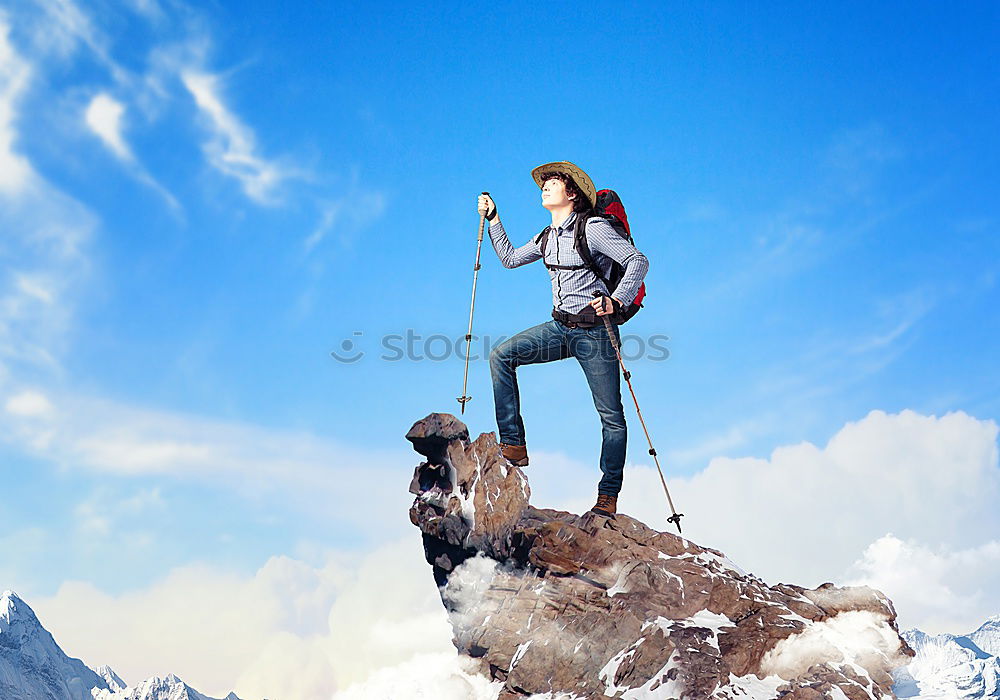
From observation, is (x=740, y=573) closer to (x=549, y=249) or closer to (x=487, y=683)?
(x=487, y=683)

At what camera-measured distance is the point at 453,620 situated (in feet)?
29.7

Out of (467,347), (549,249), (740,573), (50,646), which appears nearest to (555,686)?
(740,573)

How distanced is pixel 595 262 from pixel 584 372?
1271 millimetres

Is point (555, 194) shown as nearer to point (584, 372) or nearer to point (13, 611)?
point (584, 372)

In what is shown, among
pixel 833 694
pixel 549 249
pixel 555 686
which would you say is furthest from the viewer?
pixel 549 249

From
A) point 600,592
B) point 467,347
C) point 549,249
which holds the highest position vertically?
point 549,249

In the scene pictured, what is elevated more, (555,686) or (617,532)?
(617,532)

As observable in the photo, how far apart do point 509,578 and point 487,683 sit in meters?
1.11

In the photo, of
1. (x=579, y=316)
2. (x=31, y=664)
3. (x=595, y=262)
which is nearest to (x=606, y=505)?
(x=579, y=316)

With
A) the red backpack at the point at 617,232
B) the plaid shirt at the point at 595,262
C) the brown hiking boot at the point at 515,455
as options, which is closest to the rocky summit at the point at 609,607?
the brown hiking boot at the point at 515,455

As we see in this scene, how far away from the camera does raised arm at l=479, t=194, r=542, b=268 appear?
9359mm

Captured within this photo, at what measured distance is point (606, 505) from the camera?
352 inches

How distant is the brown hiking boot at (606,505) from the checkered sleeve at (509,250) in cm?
296

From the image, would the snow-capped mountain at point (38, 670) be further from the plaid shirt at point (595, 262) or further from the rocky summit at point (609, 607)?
the plaid shirt at point (595, 262)
